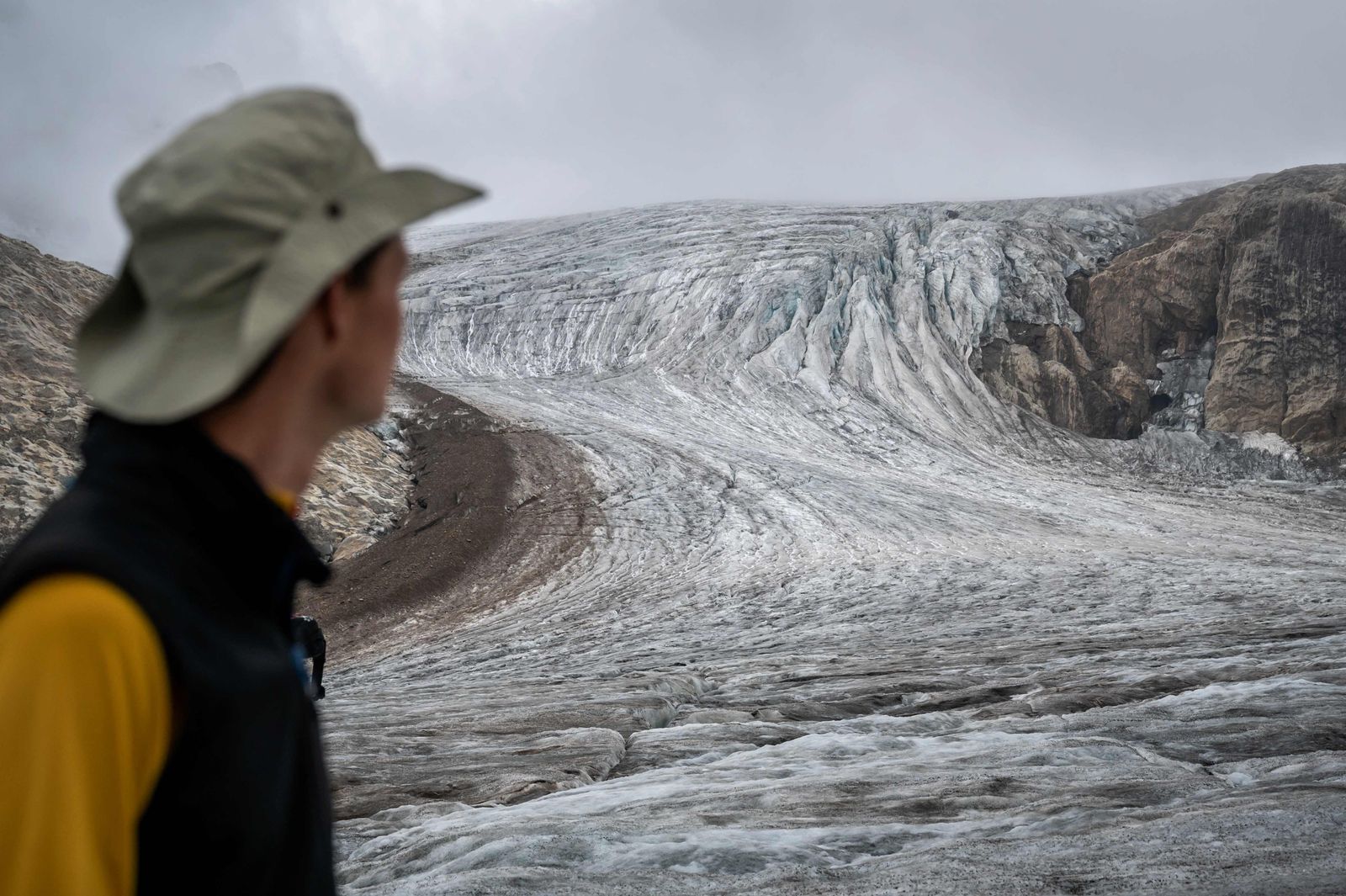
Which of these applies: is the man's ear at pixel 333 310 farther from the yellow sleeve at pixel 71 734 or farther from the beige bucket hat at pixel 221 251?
the yellow sleeve at pixel 71 734

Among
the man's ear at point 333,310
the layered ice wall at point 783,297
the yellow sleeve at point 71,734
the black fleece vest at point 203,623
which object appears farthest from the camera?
the layered ice wall at point 783,297

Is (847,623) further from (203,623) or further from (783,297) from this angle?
(783,297)

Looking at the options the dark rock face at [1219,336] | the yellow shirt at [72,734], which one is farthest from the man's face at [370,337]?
the dark rock face at [1219,336]

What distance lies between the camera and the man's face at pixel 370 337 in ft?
4.06

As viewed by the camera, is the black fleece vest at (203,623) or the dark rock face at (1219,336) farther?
the dark rock face at (1219,336)

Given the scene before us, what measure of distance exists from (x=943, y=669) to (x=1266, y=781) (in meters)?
4.62

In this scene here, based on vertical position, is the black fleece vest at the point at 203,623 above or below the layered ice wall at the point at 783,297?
below

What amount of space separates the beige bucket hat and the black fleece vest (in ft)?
0.23

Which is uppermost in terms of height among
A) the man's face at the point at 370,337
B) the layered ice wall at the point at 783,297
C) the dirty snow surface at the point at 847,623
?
the layered ice wall at the point at 783,297

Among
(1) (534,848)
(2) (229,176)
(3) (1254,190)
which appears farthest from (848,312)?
(2) (229,176)

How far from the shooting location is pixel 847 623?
1475cm

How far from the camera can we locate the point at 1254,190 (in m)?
38.8

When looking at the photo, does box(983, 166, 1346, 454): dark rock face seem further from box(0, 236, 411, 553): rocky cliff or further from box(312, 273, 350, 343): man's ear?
box(312, 273, 350, 343): man's ear

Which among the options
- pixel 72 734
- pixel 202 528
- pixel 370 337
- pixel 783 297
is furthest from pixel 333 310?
pixel 783 297
